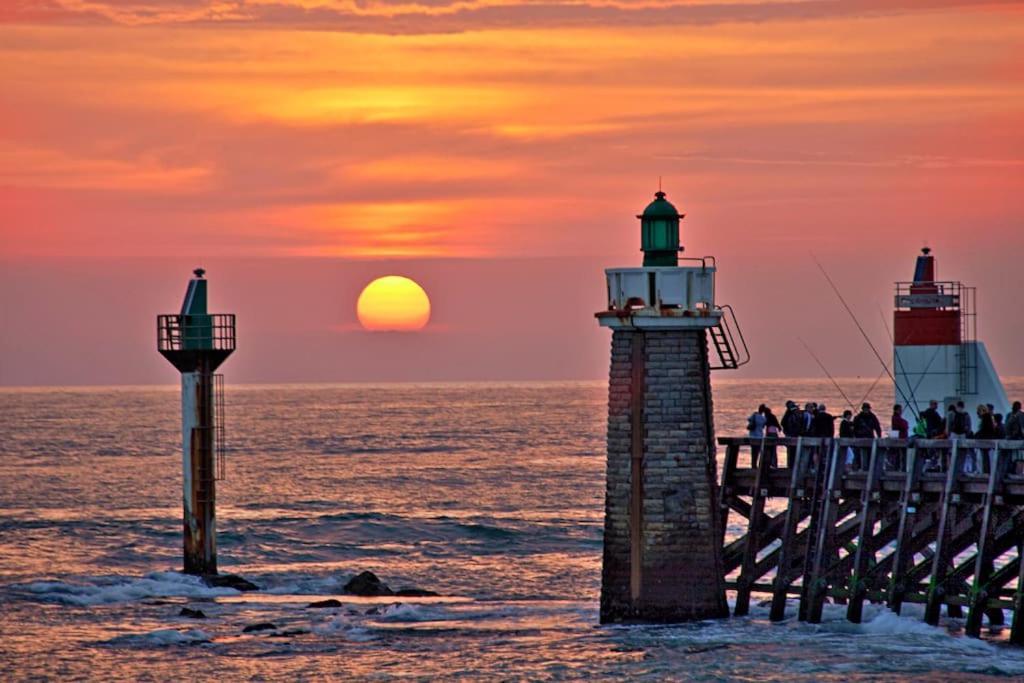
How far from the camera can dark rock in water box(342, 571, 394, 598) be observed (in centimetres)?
A: 3759

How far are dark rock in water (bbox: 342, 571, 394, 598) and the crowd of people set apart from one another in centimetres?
957

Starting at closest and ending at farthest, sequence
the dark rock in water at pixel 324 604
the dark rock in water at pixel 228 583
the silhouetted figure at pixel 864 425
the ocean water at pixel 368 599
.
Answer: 1. the ocean water at pixel 368 599
2. the silhouetted figure at pixel 864 425
3. the dark rock in water at pixel 324 604
4. the dark rock in water at pixel 228 583

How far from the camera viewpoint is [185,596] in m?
37.0

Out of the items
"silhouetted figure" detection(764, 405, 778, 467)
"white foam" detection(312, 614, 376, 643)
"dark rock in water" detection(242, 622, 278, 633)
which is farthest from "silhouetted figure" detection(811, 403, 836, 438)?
"dark rock in water" detection(242, 622, 278, 633)

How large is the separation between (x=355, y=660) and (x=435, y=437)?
296 feet

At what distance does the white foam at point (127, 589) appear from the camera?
37250 millimetres

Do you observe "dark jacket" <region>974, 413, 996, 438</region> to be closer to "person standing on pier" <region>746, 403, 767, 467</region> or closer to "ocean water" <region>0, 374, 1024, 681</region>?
"ocean water" <region>0, 374, 1024, 681</region>

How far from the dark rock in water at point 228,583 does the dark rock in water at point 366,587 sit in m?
2.10

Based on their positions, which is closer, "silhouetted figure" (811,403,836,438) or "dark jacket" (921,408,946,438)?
"dark jacket" (921,408,946,438)

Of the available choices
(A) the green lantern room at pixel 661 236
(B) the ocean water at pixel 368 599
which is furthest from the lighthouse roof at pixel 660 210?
(B) the ocean water at pixel 368 599

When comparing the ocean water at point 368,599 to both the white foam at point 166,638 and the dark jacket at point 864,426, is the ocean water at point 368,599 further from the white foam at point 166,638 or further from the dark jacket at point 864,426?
the dark jacket at point 864,426

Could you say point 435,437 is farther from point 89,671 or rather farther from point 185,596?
point 89,671

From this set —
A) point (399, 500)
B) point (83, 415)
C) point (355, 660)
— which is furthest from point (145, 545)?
point (83, 415)

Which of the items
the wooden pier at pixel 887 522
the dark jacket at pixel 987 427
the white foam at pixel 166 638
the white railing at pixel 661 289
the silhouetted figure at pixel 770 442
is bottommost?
the white foam at pixel 166 638
